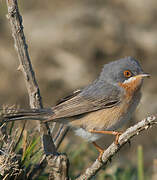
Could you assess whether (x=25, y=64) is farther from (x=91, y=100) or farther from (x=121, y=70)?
(x=121, y=70)

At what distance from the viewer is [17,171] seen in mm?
3480

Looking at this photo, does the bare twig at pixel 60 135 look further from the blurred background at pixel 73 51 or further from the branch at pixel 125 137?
the blurred background at pixel 73 51

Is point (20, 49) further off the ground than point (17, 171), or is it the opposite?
point (20, 49)

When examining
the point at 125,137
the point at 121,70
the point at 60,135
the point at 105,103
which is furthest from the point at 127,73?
the point at 125,137

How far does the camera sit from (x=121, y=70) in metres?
4.66

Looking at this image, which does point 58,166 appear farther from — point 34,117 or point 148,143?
point 148,143

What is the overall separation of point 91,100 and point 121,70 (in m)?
0.50

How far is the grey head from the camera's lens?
15.1 feet

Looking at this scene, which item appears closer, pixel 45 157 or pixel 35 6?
pixel 45 157

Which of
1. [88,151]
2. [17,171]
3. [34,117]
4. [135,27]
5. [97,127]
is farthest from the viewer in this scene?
[135,27]

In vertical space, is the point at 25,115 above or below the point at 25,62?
below

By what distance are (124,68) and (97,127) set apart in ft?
2.48

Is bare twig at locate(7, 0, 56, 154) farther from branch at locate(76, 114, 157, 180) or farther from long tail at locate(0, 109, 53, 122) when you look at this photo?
branch at locate(76, 114, 157, 180)

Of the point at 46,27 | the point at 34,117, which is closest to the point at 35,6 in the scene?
the point at 46,27
